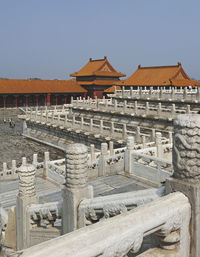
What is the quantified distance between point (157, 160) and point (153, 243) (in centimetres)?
657

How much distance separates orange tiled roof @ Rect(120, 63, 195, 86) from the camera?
3512cm

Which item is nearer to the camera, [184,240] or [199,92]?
[184,240]

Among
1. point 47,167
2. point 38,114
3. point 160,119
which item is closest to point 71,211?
point 47,167

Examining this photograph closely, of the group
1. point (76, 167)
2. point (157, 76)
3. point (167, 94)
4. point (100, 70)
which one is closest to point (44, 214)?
point (76, 167)

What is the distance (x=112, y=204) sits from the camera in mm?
3859

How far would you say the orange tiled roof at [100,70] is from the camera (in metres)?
47.3

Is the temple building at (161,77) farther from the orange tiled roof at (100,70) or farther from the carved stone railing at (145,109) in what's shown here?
the carved stone railing at (145,109)

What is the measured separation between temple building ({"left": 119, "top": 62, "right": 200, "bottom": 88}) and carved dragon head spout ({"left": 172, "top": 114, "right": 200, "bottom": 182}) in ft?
101

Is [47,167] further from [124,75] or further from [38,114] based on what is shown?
[124,75]

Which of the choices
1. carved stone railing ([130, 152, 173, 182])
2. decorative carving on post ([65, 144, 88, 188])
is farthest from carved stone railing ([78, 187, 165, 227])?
carved stone railing ([130, 152, 173, 182])

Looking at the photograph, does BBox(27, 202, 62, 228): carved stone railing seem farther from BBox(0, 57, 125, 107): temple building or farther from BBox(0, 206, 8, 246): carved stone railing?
BBox(0, 57, 125, 107): temple building

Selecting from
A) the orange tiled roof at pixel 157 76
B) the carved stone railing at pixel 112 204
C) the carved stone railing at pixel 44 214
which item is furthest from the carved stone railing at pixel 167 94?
the carved stone railing at pixel 112 204

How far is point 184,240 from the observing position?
9.29 ft

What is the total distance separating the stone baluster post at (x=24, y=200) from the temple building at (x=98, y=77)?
40620mm
